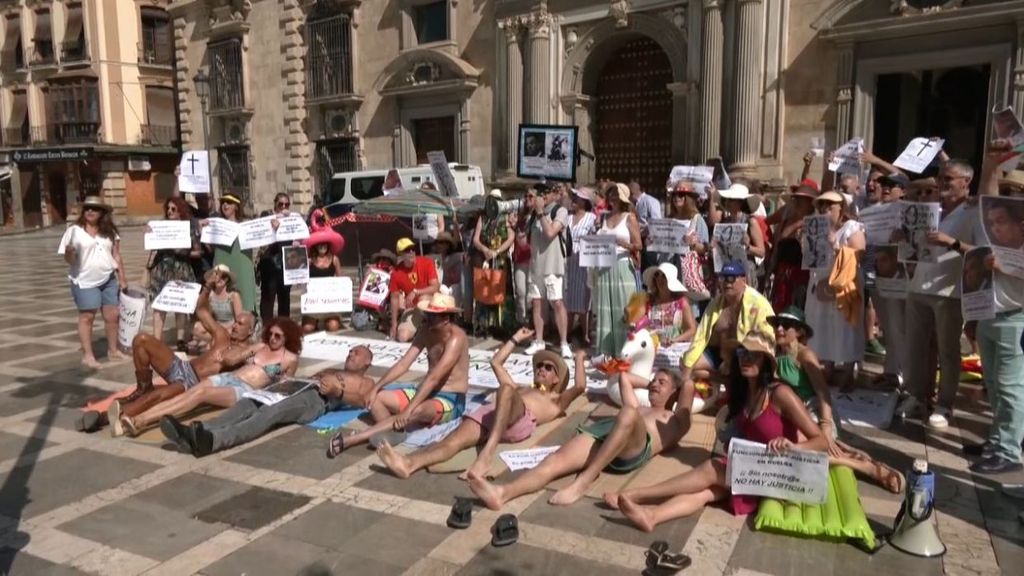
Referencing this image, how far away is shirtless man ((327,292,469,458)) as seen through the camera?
5160 mm

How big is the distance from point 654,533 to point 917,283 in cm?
291

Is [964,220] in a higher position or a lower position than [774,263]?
higher

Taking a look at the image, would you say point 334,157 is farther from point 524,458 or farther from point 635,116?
point 524,458

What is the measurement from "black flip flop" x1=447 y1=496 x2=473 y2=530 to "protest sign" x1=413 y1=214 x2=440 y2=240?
21.6ft

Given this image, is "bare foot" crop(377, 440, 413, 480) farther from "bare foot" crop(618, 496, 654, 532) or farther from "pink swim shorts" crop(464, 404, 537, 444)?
"bare foot" crop(618, 496, 654, 532)

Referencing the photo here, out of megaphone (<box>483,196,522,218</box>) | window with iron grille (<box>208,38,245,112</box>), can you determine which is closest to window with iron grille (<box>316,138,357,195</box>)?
window with iron grille (<box>208,38,245,112</box>)

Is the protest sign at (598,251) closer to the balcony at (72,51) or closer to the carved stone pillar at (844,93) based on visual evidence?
the carved stone pillar at (844,93)

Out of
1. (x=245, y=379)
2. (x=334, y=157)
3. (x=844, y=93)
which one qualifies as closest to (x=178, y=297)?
(x=245, y=379)

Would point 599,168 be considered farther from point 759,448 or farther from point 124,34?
point 124,34

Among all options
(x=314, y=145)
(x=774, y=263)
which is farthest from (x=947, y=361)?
(x=314, y=145)

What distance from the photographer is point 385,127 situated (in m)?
20.4

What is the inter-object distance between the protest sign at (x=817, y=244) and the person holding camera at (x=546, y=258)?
2.59 metres

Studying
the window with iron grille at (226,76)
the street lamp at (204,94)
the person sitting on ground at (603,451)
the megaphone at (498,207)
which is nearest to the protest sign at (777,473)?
the person sitting on ground at (603,451)

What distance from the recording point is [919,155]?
7.01 metres
